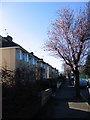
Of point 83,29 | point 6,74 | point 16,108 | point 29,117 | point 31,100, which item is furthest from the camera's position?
point 83,29

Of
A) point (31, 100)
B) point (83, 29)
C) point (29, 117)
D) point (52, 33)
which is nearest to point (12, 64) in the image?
point (52, 33)

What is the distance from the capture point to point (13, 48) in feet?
131

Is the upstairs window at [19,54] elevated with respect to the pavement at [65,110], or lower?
elevated

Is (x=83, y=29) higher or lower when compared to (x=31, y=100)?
higher

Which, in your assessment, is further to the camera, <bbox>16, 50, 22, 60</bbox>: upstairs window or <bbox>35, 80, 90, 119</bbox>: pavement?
<bbox>16, 50, 22, 60</bbox>: upstairs window

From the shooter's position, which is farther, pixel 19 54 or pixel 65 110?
pixel 19 54

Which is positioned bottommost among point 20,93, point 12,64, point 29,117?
point 29,117

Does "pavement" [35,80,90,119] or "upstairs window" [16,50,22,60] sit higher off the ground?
"upstairs window" [16,50,22,60]

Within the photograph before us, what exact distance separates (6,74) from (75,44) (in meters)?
13.0

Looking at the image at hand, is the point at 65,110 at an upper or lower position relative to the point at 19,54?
lower

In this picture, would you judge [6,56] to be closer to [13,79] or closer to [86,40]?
[86,40]

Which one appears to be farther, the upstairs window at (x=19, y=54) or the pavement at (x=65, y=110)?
the upstairs window at (x=19, y=54)

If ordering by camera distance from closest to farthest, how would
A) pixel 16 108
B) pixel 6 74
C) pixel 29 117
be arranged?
pixel 16 108, pixel 29 117, pixel 6 74

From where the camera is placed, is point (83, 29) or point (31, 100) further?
point (83, 29)
